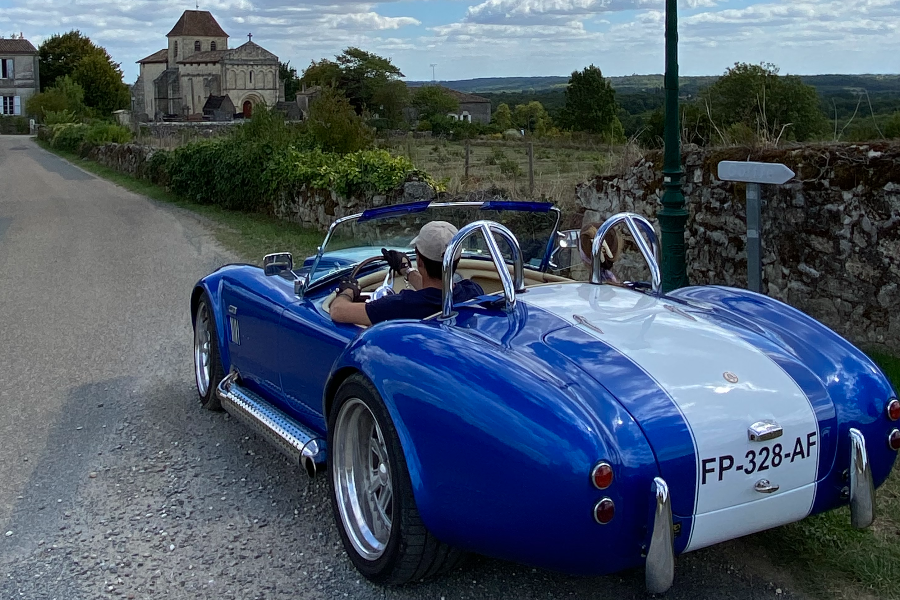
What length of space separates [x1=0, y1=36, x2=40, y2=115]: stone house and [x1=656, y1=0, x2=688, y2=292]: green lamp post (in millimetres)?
112709

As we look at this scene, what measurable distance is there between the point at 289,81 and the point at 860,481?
133m

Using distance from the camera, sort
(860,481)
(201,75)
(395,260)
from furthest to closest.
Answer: (201,75) < (395,260) < (860,481)

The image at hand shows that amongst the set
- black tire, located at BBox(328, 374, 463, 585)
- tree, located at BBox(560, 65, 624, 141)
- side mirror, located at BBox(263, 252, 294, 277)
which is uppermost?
tree, located at BBox(560, 65, 624, 141)

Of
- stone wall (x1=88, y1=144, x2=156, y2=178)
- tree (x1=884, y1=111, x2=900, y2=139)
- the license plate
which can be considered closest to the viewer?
the license plate

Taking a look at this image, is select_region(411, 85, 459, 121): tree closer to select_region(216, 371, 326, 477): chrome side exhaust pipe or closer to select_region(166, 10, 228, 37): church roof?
select_region(166, 10, 228, 37): church roof

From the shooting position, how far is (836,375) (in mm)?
3426

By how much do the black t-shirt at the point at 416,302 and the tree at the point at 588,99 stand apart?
52775 millimetres

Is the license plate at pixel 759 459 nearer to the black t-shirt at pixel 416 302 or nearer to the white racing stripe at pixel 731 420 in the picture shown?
the white racing stripe at pixel 731 420

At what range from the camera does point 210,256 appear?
524 inches

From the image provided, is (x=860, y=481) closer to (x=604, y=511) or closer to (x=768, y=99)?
(x=604, y=511)

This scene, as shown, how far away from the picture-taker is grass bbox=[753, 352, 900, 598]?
3510 mm

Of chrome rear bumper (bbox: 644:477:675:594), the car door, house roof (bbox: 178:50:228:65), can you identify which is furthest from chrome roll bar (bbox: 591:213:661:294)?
house roof (bbox: 178:50:228:65)

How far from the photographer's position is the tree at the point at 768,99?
36.7ft

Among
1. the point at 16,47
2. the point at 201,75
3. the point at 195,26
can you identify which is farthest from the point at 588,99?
the point at 195,26
